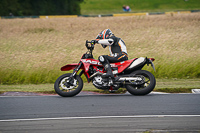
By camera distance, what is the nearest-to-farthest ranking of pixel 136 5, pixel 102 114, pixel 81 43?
pixel 102 114 < pixel 81 43 < pixel 136 5

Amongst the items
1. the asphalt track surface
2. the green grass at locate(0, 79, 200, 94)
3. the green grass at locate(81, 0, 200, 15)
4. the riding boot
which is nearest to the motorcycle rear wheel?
the asphalt track surface

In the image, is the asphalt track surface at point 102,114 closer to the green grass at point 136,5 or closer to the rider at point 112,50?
the rider at point 112,50

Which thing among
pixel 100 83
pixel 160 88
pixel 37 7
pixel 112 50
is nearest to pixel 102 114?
pixel 100 83

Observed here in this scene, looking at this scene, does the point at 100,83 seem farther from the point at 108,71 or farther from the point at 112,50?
the point at 112,50

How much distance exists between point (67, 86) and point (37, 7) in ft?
122

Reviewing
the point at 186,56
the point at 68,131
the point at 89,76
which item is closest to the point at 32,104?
the point at 89,76

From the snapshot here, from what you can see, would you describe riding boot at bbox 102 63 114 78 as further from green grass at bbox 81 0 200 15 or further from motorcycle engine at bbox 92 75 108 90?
green grass at bbox 81 0 200 15

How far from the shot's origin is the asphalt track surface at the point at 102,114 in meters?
5.69

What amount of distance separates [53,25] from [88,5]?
1362 inches

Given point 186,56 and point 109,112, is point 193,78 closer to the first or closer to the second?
point 186,56

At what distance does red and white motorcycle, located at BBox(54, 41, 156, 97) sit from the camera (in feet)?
29.0

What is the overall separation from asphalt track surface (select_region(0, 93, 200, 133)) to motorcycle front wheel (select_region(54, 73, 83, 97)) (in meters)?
0.19

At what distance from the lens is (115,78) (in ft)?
29.7

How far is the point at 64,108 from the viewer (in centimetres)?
736
